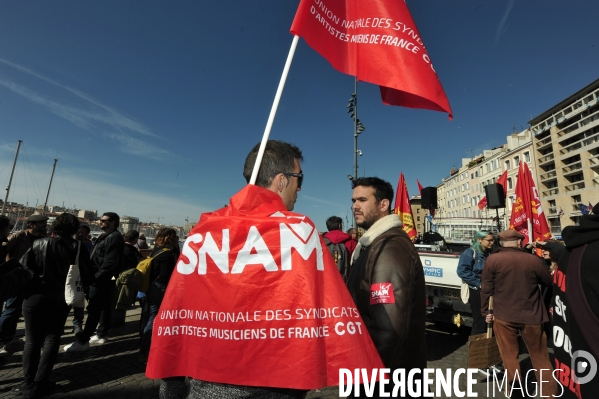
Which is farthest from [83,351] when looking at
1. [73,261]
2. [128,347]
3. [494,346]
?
[494,346]

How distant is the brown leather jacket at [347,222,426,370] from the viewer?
1.57m

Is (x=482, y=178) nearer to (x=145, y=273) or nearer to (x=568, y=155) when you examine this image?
(x=568, y=155)

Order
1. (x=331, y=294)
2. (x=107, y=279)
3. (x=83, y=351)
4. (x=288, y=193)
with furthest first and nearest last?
1. (x=107, y=279)
2. (x=83, y=351)
3. (x=288, y=193)
4. (x=331, y=294)

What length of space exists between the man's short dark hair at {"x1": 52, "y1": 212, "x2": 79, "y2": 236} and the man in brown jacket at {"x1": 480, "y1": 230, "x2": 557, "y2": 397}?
6056mm

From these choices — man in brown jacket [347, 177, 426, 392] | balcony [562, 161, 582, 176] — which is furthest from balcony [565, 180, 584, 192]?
man in brown jacket [347, 177, 426, 392]

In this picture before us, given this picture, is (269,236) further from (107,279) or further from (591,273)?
(107,279)

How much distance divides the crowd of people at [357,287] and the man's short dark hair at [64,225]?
16mm

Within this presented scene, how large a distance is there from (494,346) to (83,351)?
21.9 ft

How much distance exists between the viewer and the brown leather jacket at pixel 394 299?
1573 mm

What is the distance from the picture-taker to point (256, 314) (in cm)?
109

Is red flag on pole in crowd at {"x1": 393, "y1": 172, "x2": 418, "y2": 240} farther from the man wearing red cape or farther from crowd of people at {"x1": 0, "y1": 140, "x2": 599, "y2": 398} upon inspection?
the man wearing red cape

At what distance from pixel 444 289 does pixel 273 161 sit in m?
6.56

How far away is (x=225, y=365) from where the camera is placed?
109 cm

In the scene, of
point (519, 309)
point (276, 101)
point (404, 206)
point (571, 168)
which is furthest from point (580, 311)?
point (571, 168)
